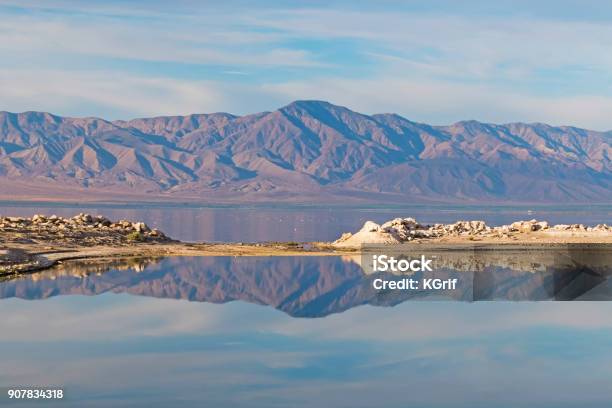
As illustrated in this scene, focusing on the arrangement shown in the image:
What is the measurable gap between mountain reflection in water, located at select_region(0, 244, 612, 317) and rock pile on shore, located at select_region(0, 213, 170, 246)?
7294mm

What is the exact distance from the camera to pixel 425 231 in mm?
63500

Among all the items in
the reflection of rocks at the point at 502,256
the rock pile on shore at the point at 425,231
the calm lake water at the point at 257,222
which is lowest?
the calm lake water at the point at 257,222

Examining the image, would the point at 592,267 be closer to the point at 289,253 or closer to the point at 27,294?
the point at 289,253

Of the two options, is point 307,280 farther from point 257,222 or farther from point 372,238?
point 257,222

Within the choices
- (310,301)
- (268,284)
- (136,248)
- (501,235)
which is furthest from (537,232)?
(310,301)

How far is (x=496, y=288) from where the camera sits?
109ft

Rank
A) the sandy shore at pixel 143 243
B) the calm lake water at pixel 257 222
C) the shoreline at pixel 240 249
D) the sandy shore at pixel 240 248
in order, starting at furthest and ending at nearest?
the calm lake water at pixel 257 222 < the sandy shore at pixel 143 243 < the shoreline at pixel 240 249 < the sandy shore at pixel 240 248

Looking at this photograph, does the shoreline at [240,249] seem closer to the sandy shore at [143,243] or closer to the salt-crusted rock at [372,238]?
the sandy shore at [143,243]

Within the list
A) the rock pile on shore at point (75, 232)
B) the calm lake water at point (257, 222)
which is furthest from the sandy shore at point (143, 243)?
the calm lake water at point (257, 222)

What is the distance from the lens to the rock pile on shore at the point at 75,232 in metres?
50.4

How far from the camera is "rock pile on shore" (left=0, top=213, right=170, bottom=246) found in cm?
5041

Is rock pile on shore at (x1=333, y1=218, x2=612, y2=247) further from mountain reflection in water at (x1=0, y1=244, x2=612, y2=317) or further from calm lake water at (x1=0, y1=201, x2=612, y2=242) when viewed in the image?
calm lake water at (x1=0, y1=201, x2=612, y2=242)

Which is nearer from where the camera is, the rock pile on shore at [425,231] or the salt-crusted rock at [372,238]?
the salt-crusted rock at [372,238]

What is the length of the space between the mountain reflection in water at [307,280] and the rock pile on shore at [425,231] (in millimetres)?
8553
